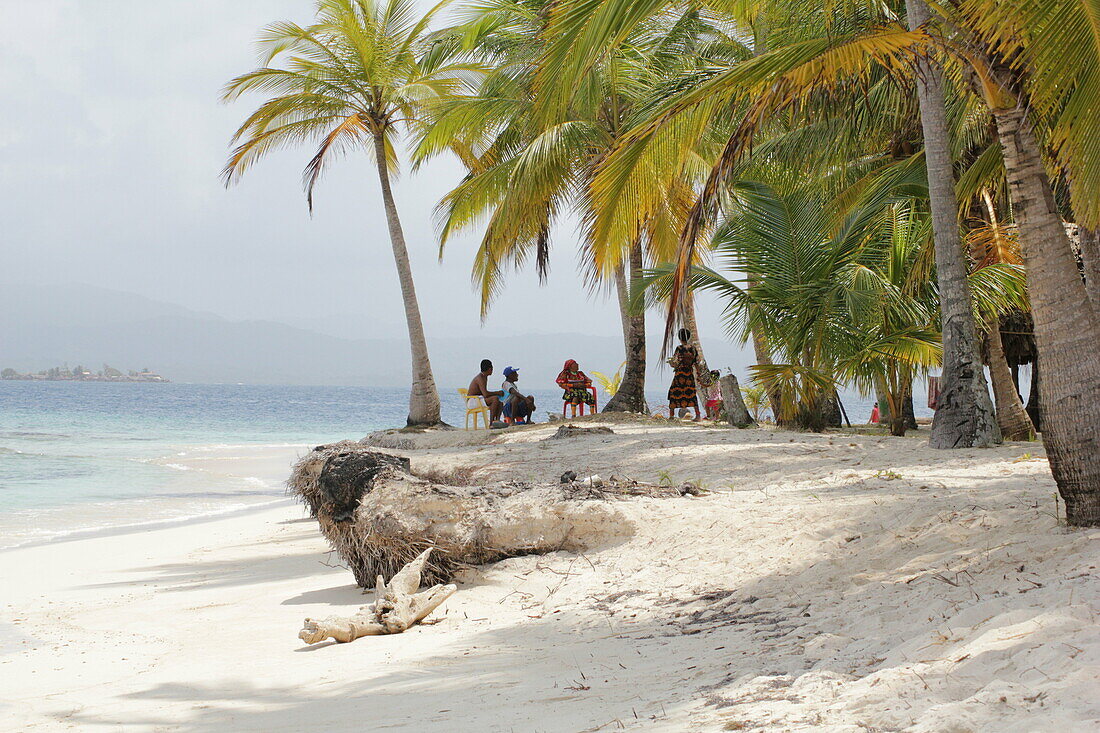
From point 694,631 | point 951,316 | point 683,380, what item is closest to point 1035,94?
point 694,631

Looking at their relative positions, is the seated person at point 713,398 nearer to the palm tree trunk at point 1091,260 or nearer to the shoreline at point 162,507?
the shoreline at point 162,507

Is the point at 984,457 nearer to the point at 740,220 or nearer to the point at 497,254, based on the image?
the point at 740,220

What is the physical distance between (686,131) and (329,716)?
3.82m

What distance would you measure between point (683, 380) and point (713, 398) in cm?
151

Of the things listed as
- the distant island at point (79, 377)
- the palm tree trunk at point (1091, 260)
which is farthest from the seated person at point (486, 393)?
the distant island at point (79, 377)

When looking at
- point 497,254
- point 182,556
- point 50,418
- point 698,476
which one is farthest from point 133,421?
point 698,476

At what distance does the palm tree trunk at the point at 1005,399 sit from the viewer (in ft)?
33.2

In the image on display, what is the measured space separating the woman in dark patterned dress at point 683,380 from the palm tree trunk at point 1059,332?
9.36 m

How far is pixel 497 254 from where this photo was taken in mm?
14477

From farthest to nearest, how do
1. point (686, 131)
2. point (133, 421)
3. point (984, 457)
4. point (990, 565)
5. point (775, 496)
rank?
point (133, 421) → point (984, 457) → point (775, 496) → point (686, 131) → point (990, 565)

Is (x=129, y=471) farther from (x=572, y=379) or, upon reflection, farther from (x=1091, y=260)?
(x=1091, y=260)

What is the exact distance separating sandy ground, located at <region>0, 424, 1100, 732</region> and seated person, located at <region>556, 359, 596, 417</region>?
773cm

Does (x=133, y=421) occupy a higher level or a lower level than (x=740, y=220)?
lower

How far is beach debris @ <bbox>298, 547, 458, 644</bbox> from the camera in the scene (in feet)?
15.0
